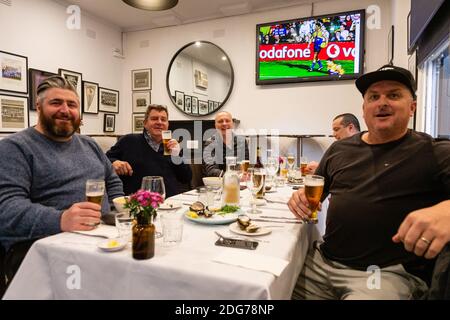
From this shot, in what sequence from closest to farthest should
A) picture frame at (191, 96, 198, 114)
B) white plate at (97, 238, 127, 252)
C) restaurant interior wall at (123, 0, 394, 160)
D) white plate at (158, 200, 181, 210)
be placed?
white plate at (97, 238, 127, 252) < white plate at (158, 200, 181, 210) < restaurant interior wall at (123, 0, 394, 160) < picture frame at (191, 96, 198, 114)

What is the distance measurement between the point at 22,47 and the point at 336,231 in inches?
163

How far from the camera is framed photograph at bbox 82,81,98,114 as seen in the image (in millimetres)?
4453

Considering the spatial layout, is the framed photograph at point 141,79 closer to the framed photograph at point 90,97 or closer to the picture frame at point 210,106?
the framed photograph at point 90,97

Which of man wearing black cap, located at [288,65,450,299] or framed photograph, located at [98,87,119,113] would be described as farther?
framed photograph, located at [98,87,119,113]

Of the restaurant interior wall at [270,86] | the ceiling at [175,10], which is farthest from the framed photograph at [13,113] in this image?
the restaurant interior wall at [270,86]

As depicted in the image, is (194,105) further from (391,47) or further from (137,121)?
(391,47)

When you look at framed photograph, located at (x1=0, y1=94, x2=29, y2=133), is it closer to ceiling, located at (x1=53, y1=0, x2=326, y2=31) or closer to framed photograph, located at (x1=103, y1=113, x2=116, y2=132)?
framed photograph, located at (x1=103, y1=113, x2=116, y2=132)

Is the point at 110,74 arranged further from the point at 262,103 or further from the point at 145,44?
the point at 262,103

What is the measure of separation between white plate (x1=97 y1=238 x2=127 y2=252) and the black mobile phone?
1.02 ft

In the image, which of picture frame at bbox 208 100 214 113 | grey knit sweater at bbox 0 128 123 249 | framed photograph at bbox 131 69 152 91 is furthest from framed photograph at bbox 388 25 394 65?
framed photograph at bbox 131 69 152 91

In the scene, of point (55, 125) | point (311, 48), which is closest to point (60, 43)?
point (55, 125)

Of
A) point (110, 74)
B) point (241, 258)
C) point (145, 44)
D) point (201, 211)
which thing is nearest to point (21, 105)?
point (110, 74)

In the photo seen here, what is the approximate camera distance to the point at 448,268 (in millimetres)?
885

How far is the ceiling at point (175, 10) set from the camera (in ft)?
13.4
